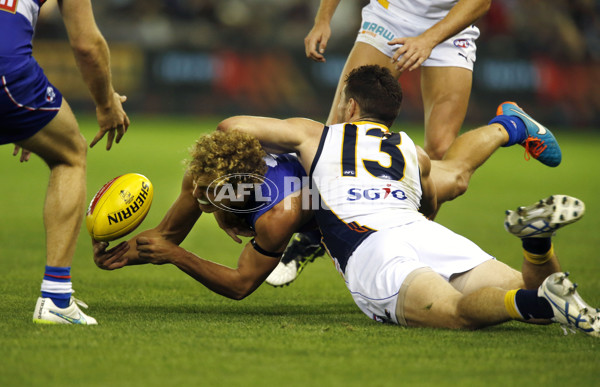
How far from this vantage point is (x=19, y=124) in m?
4.28

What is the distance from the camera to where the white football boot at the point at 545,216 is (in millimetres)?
4113

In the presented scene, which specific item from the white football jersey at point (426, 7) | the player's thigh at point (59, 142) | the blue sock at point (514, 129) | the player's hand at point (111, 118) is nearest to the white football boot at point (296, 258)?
the blue sock at point (514, 129)

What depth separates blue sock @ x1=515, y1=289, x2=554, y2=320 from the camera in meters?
4.00

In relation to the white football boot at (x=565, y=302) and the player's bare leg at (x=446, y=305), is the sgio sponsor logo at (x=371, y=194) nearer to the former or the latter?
the player's bare leg at (x=446, y=305)

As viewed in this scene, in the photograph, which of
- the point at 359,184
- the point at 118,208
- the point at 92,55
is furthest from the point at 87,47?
the point at 359,184

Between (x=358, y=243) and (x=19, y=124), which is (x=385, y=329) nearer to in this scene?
(x=358, y=243)

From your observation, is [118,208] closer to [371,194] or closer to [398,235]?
[371,194]

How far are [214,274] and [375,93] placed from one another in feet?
4.72

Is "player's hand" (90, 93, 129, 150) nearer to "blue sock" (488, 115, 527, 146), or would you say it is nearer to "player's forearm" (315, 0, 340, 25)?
"player's forearm" (315, 0, 340, 25)

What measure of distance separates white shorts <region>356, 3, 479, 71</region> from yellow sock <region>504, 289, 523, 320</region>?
113 inches

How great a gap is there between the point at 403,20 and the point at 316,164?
2.28 meters

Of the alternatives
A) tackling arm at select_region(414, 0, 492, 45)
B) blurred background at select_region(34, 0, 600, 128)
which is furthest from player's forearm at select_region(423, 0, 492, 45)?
blurred background at select_region(34, 0, 600, 128)

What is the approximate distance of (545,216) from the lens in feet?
13.6

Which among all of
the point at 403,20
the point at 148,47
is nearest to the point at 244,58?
the point at 148,47
